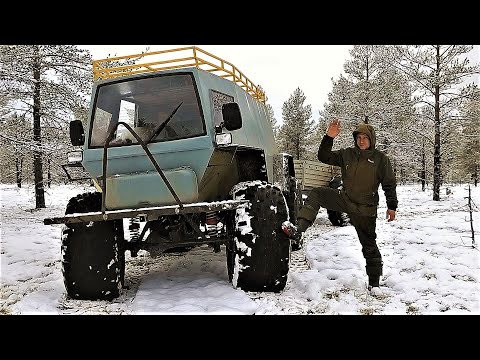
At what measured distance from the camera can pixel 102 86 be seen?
523 centimetres

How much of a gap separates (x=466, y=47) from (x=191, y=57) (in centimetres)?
1933

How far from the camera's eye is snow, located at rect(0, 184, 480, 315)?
416cm

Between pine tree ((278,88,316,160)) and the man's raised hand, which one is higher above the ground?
pine tree ((278,88,316,160))

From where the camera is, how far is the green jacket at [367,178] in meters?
4.83

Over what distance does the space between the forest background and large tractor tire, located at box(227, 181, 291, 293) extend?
20.5 ft

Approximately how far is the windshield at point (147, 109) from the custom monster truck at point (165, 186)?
0.01 metres

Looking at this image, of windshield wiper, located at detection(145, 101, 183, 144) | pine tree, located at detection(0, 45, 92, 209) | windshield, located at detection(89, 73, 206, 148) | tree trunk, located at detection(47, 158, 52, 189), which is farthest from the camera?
tree trunk, located at detection(47, 158, 52, 189)

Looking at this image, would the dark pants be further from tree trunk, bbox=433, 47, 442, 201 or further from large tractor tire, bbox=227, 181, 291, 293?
tree trunk, bbox=433, 47, 442, 201

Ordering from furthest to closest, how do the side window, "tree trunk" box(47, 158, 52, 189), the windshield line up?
"tree trunk" box(47, 158, 52, 189)
the side window
the windshield

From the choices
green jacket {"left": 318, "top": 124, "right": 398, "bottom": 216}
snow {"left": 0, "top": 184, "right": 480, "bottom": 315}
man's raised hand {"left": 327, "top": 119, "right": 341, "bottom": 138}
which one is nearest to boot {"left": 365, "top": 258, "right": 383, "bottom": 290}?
snow {"left": 0, "top": 184, "right": 480, "bottom": 315}

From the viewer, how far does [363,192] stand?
489 centimetres

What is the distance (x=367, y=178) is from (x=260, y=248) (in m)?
1.54

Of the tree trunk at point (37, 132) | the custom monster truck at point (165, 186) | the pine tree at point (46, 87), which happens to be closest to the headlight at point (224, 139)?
the custom monster truck at point (165, 186)

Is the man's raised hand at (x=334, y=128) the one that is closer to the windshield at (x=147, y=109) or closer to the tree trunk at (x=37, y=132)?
the windshield at (x=147, y=109)
